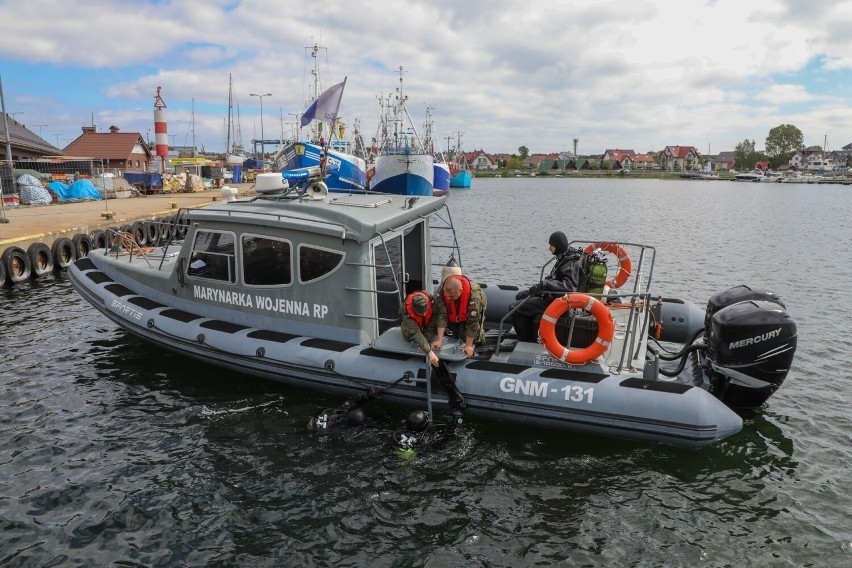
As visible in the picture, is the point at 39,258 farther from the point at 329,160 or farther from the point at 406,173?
the point at 406,173

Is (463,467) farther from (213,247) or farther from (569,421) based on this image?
A: (213,247)

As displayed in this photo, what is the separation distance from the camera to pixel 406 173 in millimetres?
42031

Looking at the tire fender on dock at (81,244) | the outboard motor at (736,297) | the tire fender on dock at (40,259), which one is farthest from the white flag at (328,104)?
the tire fender on dock at (81,244)

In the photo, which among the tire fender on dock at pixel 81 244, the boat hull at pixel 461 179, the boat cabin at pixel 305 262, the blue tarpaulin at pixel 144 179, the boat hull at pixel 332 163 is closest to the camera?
the boat cabin at pixel 305 262

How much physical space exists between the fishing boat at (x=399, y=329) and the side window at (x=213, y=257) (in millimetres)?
20

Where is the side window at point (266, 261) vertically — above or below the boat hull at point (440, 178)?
below

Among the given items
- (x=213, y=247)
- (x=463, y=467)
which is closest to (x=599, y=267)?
(x=463, y=467)

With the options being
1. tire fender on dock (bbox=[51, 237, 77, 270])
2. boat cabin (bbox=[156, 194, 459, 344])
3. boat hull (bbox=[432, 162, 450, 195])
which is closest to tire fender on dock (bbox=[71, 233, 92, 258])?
tire fender on dock (bbox=[51, 237, 77, 270])

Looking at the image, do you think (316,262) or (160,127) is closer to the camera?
(316,262)

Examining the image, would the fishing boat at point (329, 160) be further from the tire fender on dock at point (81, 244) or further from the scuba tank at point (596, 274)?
the scuba tank at point (596, 274)

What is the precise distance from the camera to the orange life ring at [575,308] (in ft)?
21.2

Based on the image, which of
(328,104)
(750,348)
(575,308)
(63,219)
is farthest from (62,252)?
(750,348)

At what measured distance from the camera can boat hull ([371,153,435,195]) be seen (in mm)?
42125

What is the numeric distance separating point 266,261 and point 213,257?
0.97m
